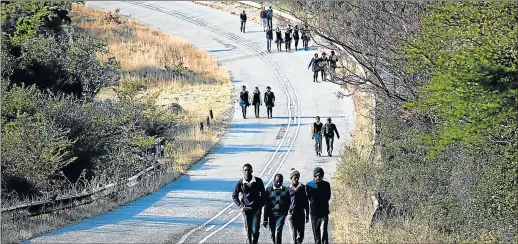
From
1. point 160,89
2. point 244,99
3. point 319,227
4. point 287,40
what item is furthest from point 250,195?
point 287,40

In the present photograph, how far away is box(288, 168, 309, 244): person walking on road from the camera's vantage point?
16344 mm

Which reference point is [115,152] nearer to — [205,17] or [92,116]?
[92,116]

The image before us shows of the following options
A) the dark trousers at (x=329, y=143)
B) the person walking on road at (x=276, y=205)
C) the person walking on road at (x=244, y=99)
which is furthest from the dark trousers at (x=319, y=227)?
the person walking on road at (x=244, y=99)

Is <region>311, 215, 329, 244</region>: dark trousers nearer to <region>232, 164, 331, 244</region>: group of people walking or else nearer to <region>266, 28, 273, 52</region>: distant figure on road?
<region>232, 164, 331, 244</region>: group of people walking

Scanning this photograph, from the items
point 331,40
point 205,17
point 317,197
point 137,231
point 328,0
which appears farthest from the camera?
point 205,17

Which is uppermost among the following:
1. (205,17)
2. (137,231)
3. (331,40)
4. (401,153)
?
(205,17)

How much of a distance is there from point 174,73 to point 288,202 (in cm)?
3554

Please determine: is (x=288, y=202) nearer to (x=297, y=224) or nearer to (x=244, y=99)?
(x=297, y=224)

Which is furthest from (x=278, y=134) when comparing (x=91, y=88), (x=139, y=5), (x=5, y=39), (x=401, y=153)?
(x=139, y=5)

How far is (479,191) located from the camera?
17531mm

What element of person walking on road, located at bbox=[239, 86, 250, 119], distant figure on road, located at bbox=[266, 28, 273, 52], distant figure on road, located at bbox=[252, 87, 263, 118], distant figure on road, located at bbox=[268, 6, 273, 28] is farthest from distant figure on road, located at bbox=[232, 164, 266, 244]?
distant figure on road, located at bbox=[268, 6, 273, 28]

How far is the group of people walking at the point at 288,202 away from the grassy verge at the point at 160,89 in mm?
4812

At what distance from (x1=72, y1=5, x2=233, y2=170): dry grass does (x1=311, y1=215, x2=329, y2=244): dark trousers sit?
14185 mm

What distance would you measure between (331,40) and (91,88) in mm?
18238
